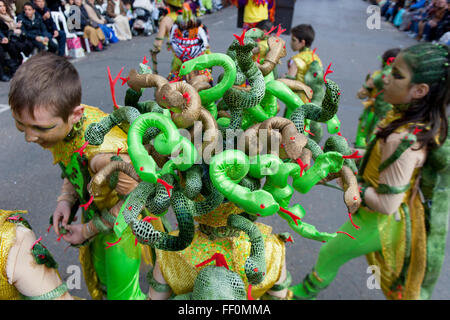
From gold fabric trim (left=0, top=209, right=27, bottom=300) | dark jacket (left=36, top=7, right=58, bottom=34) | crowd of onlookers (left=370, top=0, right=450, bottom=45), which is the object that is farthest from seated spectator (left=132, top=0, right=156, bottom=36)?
gold fabric trim (left=0, top=209, right=27, bottom=300)

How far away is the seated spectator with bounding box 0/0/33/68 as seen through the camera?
18.5 ft

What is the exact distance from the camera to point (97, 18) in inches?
305

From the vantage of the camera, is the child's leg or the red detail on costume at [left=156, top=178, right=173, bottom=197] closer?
the red detail on costume at [left=156, top=178, right=173, bottom=197]

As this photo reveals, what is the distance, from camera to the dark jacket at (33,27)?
5949 mm

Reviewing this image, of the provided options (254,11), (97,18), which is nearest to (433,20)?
(254,11)

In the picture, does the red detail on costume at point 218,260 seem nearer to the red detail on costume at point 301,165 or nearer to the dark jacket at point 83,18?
the red detail on costume at point 301,165

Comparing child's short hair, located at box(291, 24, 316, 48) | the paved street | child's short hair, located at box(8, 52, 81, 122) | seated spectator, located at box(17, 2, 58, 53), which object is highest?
child's short hair, located at box(8, 52, 81, 122)

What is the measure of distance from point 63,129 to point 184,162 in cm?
61

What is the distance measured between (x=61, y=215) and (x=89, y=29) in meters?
7.04

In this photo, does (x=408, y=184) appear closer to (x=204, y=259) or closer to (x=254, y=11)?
(x=204, y=259)

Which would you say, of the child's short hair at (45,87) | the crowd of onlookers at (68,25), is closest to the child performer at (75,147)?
the child's short hair at (45,87)

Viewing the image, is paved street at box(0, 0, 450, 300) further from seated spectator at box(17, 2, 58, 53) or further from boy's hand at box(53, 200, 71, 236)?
seated spectator at box(17, 2, 58, 53)

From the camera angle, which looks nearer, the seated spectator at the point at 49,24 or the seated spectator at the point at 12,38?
the seated spectator at the point at 12,38

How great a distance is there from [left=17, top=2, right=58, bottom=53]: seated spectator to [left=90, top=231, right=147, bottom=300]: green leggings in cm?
584
